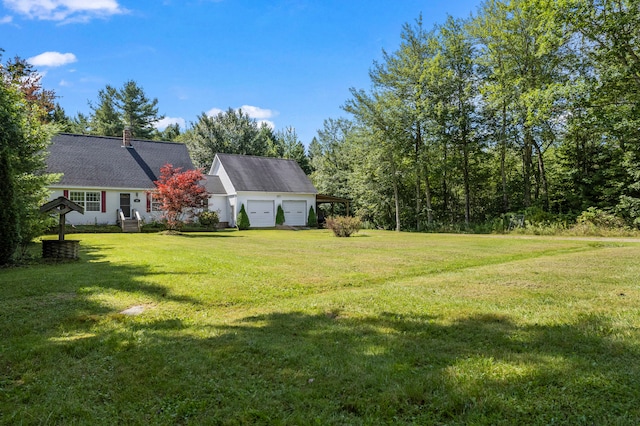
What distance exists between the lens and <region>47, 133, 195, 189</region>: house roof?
74.2ft

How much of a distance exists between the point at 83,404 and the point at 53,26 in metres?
20.1

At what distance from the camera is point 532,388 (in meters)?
2.48

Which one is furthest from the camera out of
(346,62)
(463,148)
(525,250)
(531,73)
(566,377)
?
(463,148)

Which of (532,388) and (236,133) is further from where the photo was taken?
(236,133)

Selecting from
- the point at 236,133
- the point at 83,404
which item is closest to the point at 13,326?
the point at 83,404

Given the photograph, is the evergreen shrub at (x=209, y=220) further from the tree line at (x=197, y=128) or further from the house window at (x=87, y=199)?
the tree line at (x=197, y=128)

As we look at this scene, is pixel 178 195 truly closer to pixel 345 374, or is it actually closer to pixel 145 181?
pixel 145 181

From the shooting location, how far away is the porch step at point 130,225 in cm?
2116

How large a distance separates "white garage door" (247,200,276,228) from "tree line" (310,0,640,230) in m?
6.93

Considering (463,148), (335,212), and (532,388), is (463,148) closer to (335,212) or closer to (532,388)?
(335,212)

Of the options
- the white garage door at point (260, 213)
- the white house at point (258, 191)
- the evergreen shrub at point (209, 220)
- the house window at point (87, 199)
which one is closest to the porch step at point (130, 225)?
the house window at point (87, 199)

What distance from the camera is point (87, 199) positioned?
22234 millimetres

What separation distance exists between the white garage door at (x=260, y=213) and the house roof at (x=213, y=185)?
2.43 m

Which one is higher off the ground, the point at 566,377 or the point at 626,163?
the point at 626,163
